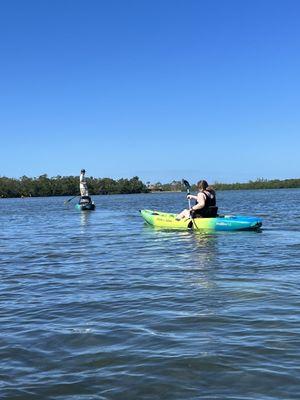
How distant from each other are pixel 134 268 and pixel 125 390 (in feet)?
20.6

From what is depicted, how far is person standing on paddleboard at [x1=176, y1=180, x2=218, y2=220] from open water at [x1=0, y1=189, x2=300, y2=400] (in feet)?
17.9

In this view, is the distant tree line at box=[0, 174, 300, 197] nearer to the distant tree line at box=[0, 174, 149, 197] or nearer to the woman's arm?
the distant tree line at box=[0, 174, 149, 197]

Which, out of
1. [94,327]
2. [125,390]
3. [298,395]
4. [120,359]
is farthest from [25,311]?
[298,395]

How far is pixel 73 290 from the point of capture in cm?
849

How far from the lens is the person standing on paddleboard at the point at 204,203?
1741cm

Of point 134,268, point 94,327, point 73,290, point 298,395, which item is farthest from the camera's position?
point 134,268

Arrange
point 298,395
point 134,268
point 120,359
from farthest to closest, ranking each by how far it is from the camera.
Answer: point 134,268, point 120,359, point 298,395

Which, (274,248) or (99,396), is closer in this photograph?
(99,396)

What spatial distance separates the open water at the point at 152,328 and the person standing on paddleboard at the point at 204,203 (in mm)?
5462

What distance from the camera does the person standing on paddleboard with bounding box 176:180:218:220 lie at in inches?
685

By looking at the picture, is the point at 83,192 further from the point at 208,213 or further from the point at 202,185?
the point at 202,185

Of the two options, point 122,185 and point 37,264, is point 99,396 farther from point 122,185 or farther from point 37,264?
point 122,185

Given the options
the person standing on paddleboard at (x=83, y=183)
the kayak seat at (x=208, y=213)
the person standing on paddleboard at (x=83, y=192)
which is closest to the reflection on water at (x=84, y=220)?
the person standing on paddleboard at (x=83, y=192)

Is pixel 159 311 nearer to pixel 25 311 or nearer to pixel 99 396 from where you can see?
pixel 25 311
